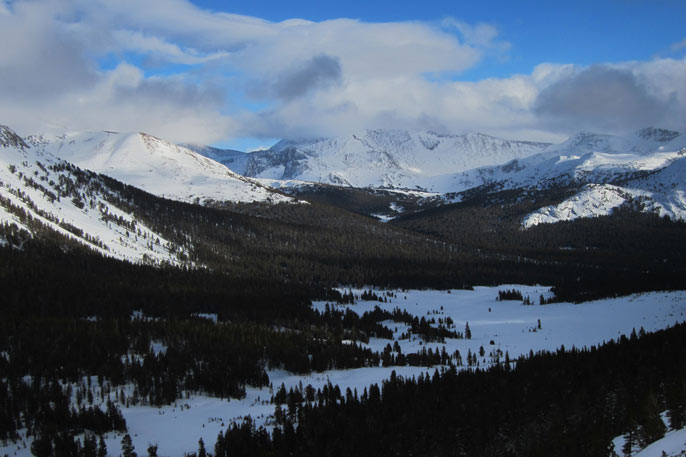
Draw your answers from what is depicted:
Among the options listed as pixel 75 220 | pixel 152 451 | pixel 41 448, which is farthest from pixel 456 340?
pixel 75 220

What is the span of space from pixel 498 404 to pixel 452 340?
192 feet

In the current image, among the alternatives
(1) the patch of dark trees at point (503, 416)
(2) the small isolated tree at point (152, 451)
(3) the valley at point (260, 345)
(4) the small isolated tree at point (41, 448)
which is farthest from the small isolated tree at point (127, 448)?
(1) the patch of dark trees at point (503, 416)

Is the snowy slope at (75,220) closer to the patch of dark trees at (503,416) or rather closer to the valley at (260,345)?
the valley at (260,345)

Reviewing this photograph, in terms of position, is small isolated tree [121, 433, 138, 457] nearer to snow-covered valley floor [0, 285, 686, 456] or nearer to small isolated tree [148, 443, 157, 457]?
small isolated tree [148, 443, 157, 457]

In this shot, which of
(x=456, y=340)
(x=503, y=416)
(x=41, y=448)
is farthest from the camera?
(x=456, y=340)

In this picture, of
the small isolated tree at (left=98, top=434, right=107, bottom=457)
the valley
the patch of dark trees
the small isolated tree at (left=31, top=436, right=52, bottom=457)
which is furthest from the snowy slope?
the patch of dark trees

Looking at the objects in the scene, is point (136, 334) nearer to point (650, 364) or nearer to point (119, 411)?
point (119, 411)

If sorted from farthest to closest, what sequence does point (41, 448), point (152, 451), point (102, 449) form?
1. point (152, 451)
2. point (102, 449)
3. point (41, 448)

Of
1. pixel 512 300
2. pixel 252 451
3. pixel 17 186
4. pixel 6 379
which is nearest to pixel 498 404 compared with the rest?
pixel 252 451

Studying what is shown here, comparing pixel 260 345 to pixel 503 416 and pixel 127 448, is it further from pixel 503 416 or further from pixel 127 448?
pixel 503 416

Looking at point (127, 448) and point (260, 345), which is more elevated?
point (260, 345)

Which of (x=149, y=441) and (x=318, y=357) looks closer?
(x=149, y=441)

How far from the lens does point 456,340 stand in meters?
106

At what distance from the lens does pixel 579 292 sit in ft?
499
